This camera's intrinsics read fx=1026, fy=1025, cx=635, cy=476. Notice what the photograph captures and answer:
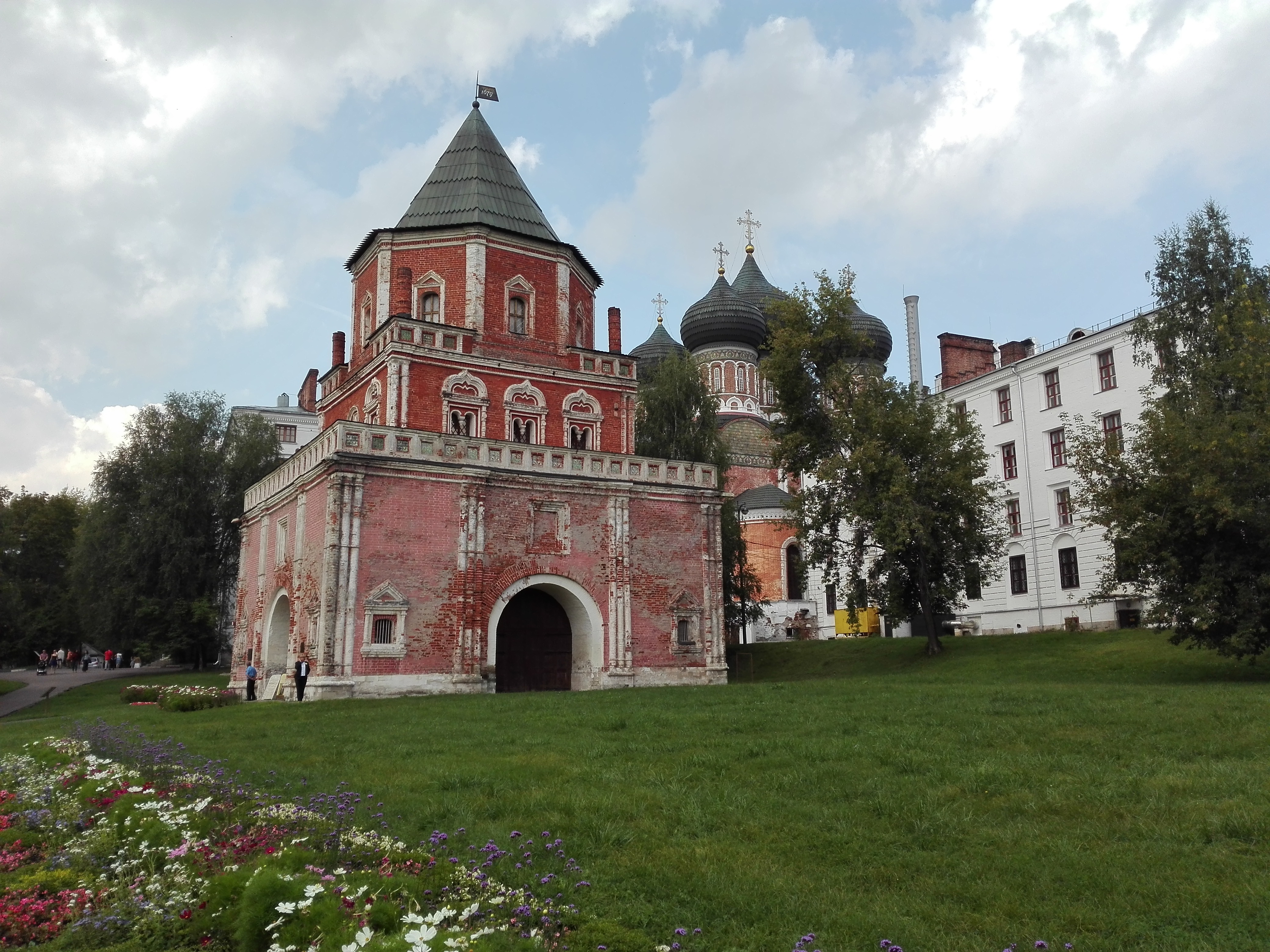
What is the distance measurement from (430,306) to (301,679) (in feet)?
37.5

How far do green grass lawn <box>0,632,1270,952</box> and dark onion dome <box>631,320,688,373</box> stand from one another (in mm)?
39236

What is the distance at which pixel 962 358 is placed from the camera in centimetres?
4184

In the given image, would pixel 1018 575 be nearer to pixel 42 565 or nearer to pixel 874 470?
pixel 874 470

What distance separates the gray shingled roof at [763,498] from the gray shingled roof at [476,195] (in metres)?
19.3

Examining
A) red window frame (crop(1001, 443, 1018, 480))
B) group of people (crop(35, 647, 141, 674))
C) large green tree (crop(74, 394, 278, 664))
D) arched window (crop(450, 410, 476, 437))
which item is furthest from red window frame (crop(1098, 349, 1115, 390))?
group of people (crop(35, 647, 141, 674))

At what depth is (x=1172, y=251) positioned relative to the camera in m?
27.1

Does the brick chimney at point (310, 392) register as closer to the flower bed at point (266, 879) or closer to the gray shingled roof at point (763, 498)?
the gray shingled roof at point (763, 498)

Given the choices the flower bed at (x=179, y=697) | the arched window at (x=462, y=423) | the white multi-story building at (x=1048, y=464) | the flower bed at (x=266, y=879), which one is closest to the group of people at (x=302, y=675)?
the flower bed at (x=179, y=697)

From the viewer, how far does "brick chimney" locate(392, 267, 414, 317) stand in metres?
28.5

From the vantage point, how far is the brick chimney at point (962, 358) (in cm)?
4159

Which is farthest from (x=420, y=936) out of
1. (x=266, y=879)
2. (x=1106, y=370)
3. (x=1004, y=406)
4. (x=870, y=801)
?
(x=1004, y=406)

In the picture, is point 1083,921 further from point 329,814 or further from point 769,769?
point 329,814

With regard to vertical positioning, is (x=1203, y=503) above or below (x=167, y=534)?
below

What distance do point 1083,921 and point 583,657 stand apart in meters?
21.3
